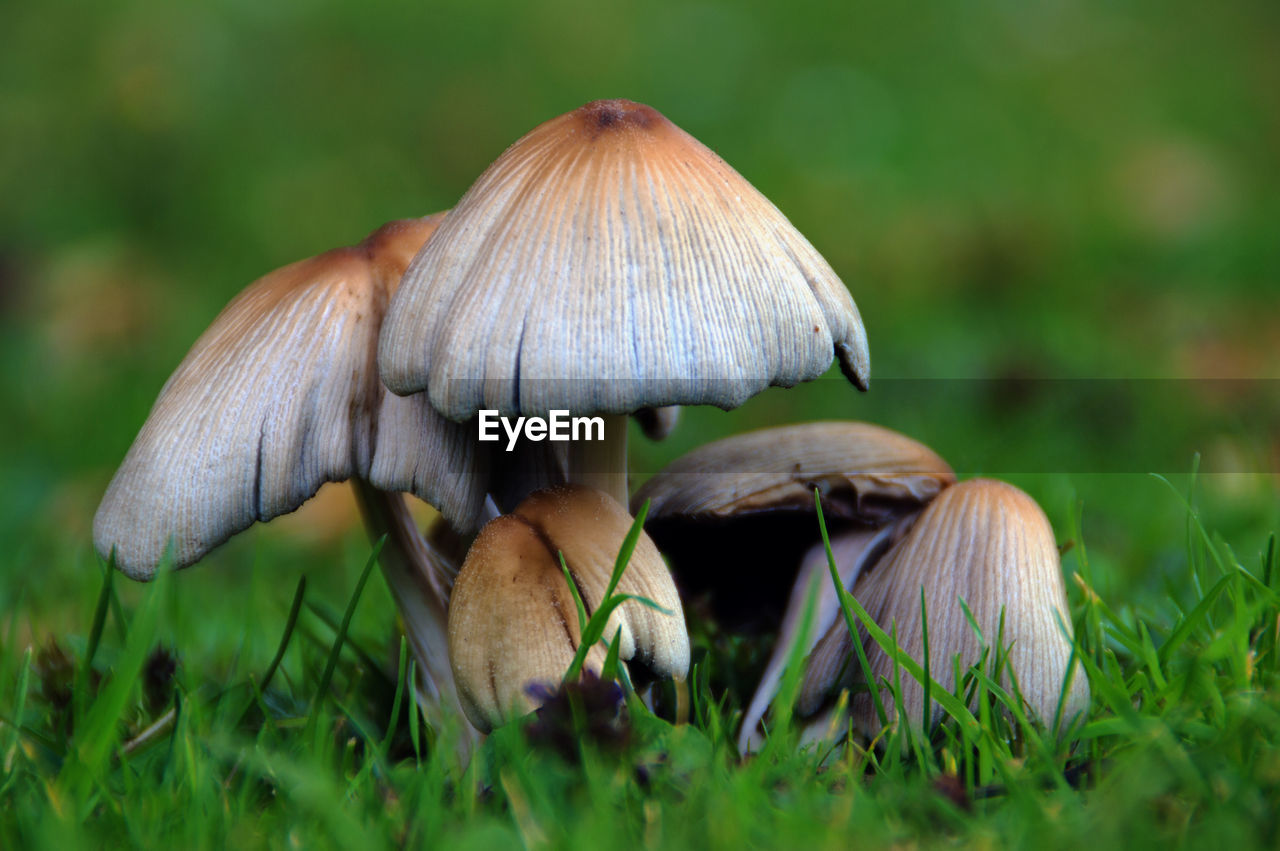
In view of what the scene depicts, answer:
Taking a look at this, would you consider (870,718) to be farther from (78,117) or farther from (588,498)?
(78,117)

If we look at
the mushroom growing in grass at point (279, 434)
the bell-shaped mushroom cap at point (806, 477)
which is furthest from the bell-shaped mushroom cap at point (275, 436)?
the bell-shaped mushroom cap at point (806, 477)

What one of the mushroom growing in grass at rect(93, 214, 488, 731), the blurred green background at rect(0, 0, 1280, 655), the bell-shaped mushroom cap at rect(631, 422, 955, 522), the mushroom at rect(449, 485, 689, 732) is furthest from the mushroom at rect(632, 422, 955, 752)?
the blurred green background at rect(0, 0, 1280, 655)

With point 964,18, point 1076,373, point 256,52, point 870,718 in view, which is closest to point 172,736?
point 870,718

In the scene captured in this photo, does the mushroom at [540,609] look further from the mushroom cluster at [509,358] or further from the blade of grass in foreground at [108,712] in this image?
the blade of grass in foreground at [108,712]

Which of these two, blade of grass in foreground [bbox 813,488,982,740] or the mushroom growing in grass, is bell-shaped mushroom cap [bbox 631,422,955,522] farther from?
the mushroom growing in grass

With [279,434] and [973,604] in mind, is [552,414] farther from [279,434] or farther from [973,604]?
[973,604]

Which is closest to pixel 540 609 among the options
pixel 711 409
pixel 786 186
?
pixel 711 409

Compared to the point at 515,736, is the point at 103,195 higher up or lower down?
higher up
